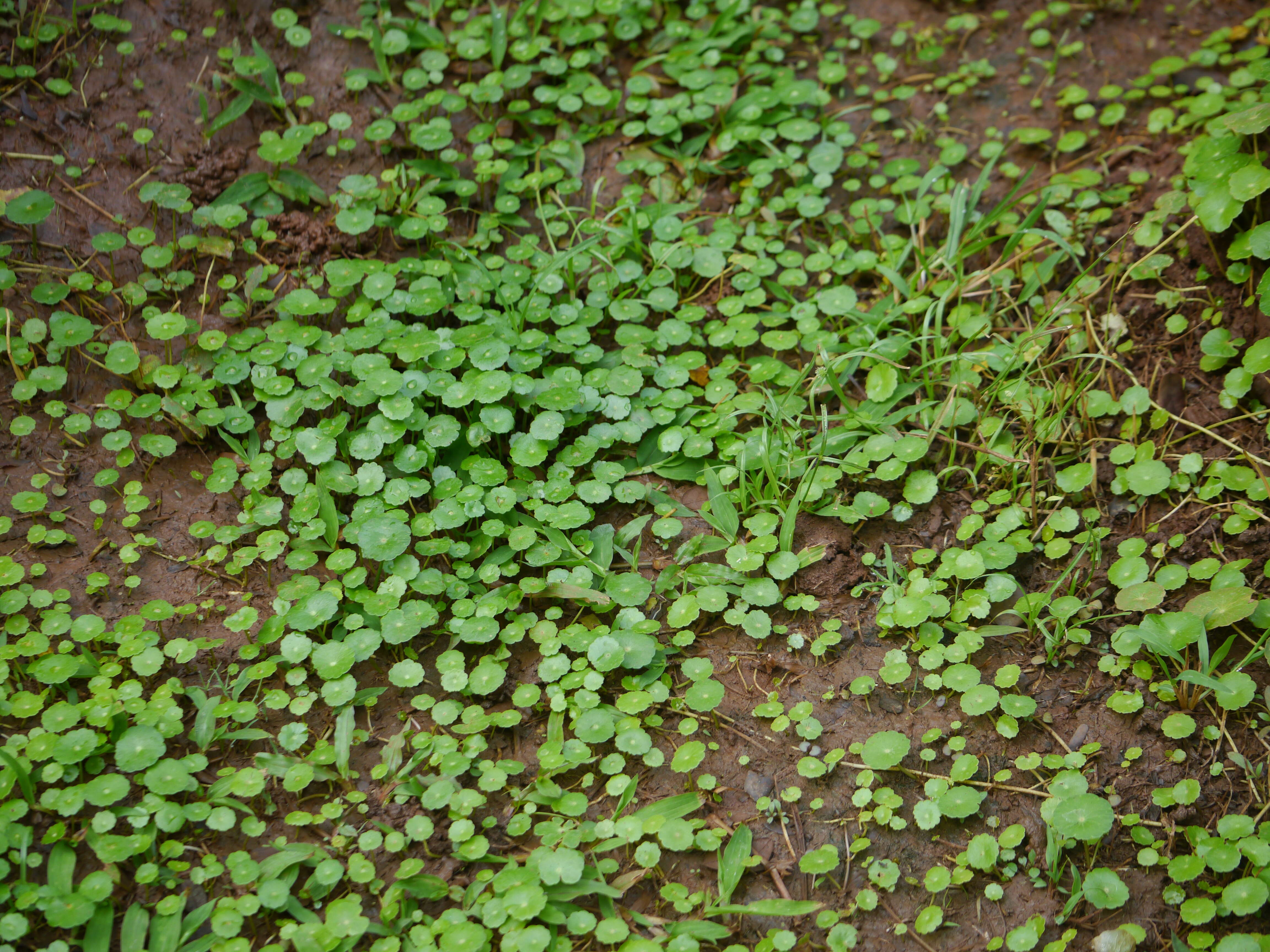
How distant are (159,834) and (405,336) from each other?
167 centimetres

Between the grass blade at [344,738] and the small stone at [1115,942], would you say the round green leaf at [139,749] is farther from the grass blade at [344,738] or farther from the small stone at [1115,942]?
the small stone at [1115,942]

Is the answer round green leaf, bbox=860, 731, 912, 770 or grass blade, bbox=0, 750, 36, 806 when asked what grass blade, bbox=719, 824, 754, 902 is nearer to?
round green leaf, bbox=860, 731, 912, 770

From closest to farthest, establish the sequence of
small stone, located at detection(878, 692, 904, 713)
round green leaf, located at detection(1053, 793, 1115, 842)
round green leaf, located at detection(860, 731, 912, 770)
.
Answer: round green leaf, located at detection(1053, 793, 1115, 842)
round green leaf, located at detection(860, 731, 912, 770)
small stone, located at detection(878, 692, 904, 713)

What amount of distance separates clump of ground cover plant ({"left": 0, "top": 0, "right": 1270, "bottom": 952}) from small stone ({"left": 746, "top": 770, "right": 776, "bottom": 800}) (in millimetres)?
18

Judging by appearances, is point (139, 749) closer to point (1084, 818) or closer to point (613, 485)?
point (613, 485)

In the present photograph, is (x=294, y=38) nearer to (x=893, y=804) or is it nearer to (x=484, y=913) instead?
(x=484, y=913)

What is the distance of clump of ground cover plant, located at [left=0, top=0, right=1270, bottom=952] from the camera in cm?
229

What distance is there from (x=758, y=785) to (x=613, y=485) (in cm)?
106

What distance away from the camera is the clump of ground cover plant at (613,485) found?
229cm

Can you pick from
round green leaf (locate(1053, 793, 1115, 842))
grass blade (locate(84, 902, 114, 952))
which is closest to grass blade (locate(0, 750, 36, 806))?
grass blade (locate(84, 902, 114, 952))

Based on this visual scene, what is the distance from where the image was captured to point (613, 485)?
9.95ft

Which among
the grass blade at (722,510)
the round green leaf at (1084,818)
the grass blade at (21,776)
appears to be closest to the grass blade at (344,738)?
the grass blade at (21,776)

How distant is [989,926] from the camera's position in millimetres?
2264

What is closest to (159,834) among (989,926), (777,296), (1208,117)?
(989,926)
